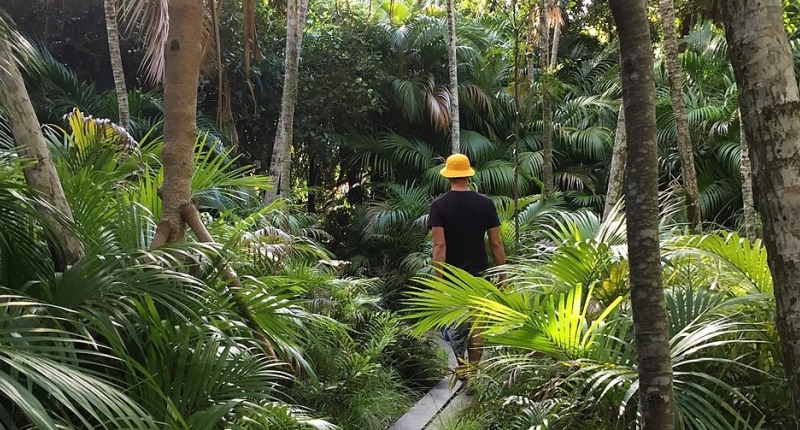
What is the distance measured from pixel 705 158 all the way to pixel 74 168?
314 inches

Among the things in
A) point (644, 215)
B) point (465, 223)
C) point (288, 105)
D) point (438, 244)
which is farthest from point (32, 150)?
point (288, 105)

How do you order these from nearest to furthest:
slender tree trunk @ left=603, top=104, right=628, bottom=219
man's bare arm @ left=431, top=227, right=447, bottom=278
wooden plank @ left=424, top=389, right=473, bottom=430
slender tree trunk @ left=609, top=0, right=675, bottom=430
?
slender tree trunk @ left=609, top=0, right=675, bottom=430 → wooden plank @ left=424, top=389, right=473, bottom=430 → man's bare arm @ left=431, top=227, right=447, bottom=278 → slender tree trunk @ left=603, top=104, right=628, bottom=219

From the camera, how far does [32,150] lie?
2506 mm

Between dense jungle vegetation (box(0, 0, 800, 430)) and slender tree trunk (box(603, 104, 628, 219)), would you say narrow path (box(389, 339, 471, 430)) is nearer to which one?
dense jungle vegetation (box(0, 0, 800, 430))

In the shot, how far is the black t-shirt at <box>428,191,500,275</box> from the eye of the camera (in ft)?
14.0

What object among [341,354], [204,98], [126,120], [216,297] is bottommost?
[341,354]

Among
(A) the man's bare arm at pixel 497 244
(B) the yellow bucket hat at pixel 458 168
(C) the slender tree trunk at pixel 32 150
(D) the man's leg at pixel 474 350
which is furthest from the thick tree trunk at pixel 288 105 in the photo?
(C) the slender tree trunk at pixel 32 150

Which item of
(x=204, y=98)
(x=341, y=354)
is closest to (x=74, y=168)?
(x=341, y=354)

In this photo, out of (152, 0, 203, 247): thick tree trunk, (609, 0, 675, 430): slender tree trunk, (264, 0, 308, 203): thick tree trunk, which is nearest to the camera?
(609, 0, 675, 430): slender tree trunk

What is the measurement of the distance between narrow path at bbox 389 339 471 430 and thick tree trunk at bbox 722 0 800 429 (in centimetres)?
225

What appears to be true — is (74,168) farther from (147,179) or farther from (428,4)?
(428,4)

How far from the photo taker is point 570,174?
10.1 m

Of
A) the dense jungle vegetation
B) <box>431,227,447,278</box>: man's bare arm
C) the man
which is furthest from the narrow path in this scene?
<box>431,227,447,278</box>: man's bare arm

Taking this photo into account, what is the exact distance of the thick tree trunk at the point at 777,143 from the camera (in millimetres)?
1479
